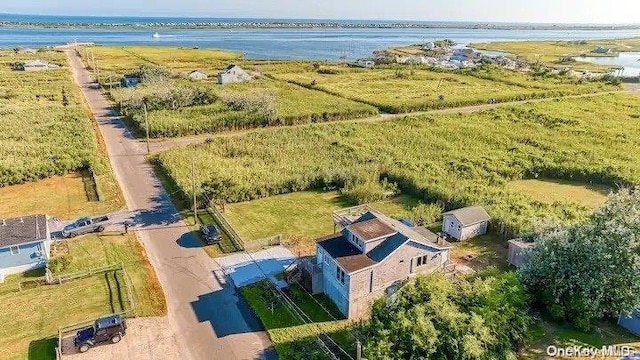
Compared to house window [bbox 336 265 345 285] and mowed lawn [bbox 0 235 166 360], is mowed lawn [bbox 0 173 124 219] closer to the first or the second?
mowed lawn [bbox 0 235 166 360]

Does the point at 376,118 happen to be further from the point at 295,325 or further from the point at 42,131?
the point at 295,325

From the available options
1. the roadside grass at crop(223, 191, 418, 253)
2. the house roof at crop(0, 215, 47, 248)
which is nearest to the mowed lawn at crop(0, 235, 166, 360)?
the house roof at crop(0, 215, 47, 248)

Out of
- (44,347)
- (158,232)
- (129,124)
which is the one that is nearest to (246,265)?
(158,232)

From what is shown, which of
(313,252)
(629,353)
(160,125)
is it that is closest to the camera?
(629,353)

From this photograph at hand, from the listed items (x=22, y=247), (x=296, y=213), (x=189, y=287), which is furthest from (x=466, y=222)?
(x=22, y=247)

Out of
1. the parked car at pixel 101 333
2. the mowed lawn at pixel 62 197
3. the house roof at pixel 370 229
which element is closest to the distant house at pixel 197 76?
the mowed lawn at pixel 62 197

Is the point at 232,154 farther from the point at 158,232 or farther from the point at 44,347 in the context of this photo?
the point at 44,347
